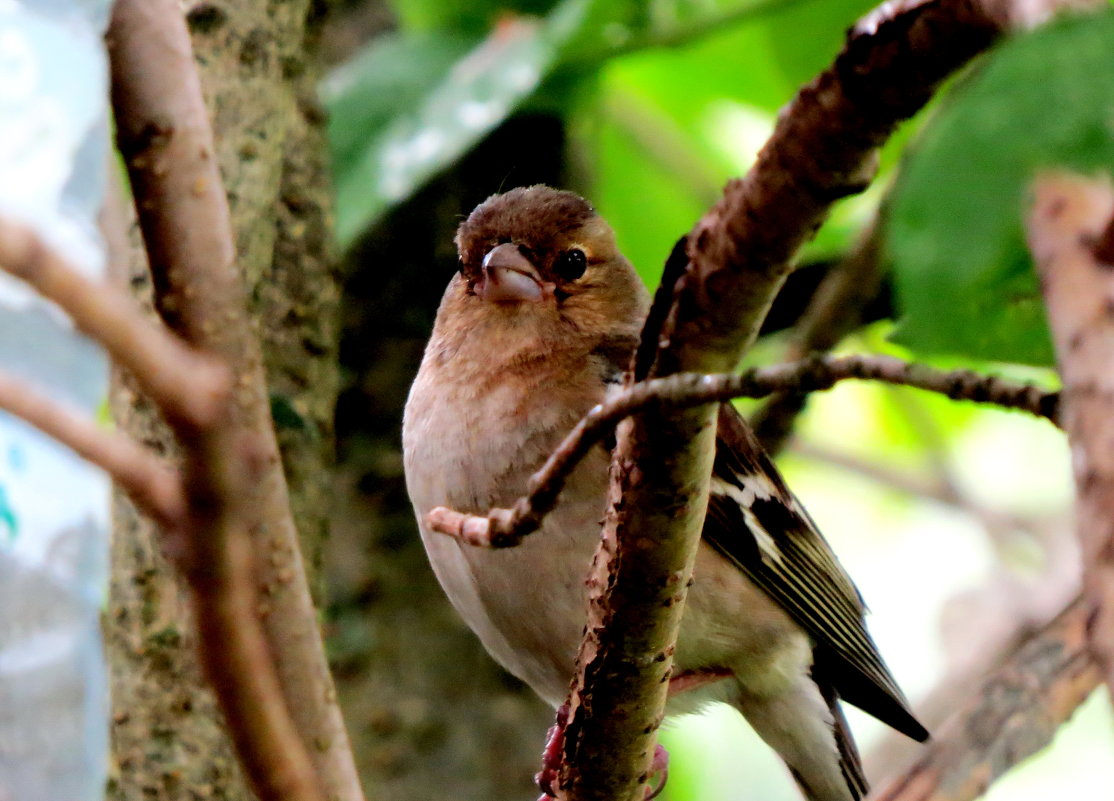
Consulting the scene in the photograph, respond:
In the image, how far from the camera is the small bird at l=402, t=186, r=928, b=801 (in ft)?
7.81

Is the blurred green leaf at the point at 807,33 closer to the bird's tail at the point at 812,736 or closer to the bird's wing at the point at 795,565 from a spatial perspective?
the bird's wing at the point at 795,565

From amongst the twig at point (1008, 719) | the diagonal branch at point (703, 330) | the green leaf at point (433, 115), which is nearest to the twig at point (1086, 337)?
the diagonal branch at point (703, 330)

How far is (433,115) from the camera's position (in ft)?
11.1

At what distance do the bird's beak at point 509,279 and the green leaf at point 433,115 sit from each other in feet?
1.55

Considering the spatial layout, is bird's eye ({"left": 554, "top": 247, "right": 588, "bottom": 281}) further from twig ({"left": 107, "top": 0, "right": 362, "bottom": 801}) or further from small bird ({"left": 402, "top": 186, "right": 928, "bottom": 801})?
twig ({"left": 107, "top": 0, "right": 362, "bottom": 801})

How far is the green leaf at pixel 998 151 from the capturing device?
690mm

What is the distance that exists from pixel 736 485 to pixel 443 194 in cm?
202

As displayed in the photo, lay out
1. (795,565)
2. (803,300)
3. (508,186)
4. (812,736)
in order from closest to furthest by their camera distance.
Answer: (795,565), (812,736), (803,300), (508,186)

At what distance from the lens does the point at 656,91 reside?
4.54 m

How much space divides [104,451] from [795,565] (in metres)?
2.12

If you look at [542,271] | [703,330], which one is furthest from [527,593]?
[703,330]

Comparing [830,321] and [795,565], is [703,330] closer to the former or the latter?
[795,565]

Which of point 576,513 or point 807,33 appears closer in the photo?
point 576,513

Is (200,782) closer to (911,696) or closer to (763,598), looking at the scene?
(763,598)
